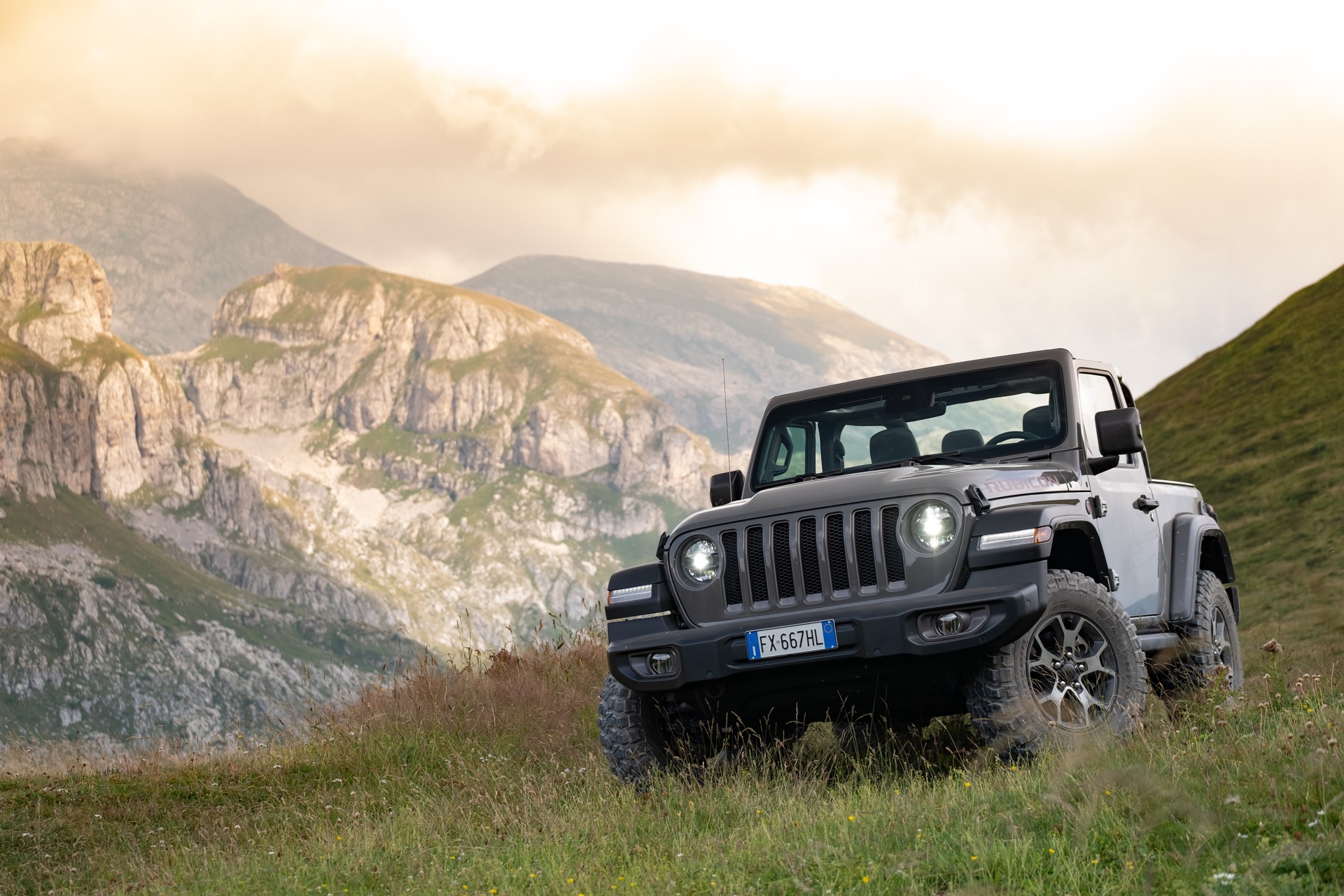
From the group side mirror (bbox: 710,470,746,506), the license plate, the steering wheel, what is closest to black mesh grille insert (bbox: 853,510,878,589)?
the license plate

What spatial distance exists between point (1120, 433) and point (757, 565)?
87.2 inches

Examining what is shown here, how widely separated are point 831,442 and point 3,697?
198917mm

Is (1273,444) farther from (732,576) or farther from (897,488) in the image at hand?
(732,576)

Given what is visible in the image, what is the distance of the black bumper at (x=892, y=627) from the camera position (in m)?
5.62

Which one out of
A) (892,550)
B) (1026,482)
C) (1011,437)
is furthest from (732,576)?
(1011,437)

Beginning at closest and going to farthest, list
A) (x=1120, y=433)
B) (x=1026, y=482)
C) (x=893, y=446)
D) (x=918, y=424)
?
(x=1026, y=482)
(x=1120, y=433)
(x=893, y=446)
(x=918, y=424)

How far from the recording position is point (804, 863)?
175 inches

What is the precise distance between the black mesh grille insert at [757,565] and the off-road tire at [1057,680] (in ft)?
3.68

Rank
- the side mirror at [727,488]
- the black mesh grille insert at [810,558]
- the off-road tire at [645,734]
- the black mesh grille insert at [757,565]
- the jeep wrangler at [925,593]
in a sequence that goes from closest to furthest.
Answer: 1. the jeep wrangler at [925,593]
2. the black mesh grille insert at [810,558]
3. the black mesh grille insert at [757,565]
4. the off-road tire at [645,734]
5. the side mirror at [727,488]

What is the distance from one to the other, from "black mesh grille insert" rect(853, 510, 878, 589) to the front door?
64.0 inches

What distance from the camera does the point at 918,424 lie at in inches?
296

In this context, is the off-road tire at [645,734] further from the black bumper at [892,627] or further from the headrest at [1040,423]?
the headrest at [1040,423]

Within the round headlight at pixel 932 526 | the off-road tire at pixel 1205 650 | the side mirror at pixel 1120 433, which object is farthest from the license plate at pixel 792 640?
the off-road tire at pixel 1205 650

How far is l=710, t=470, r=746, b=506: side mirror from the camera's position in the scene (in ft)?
25.9
